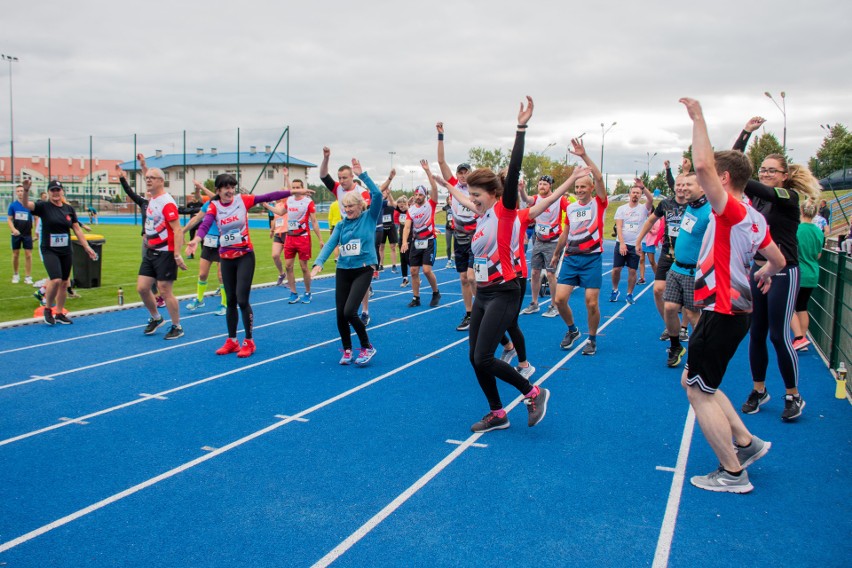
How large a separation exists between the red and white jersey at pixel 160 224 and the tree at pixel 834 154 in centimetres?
4078

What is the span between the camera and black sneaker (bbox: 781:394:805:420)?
5.06m

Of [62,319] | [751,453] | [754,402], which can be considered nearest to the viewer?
[751,453]

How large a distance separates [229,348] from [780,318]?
580 cm

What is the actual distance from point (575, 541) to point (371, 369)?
3.85 meters

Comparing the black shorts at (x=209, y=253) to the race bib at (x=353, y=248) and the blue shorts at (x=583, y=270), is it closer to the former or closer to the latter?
the race bib at (x=353, y=248)

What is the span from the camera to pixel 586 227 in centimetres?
756

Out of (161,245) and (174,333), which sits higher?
(161,245)

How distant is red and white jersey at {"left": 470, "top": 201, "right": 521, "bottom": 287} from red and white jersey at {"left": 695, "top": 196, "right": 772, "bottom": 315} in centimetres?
145

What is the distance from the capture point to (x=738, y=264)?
12.1ft

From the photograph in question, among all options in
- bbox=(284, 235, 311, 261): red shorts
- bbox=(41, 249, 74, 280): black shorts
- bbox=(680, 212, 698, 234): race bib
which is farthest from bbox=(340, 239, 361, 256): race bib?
bbox=(41, 249, 74, 280): black shorts

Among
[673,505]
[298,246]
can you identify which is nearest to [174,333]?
[298,246]

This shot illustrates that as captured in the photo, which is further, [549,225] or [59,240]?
[549,225]

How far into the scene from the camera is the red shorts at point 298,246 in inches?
441

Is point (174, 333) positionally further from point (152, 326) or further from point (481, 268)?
point (481, 268)
